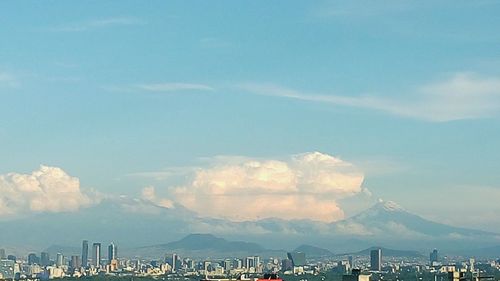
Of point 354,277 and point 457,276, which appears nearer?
point 457,276

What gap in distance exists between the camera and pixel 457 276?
467 feet

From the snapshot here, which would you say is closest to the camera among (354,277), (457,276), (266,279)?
(457,276)

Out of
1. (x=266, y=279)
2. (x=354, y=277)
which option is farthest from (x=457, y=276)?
(x=266, y=279)

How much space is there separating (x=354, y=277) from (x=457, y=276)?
31.4 m

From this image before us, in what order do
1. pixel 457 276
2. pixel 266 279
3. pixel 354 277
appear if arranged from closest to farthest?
pixel 457 276 → pixel 354 277 → pixel 266 279

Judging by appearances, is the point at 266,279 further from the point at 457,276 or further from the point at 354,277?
the point at 457,276

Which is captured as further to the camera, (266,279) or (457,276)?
(266,279)

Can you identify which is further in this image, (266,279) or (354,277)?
(266,279)

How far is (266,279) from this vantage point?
188625 millimetres

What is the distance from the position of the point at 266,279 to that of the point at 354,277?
21100 mm

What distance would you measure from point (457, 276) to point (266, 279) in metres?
51.9

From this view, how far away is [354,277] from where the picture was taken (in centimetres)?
17188
